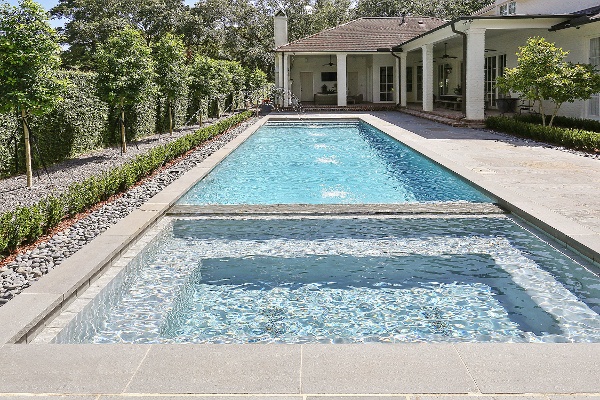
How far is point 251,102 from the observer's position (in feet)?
135

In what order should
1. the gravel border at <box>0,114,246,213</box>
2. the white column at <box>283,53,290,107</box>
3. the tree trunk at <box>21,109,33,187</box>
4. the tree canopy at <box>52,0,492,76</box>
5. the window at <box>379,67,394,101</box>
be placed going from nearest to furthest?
the gravel border at <box>0,114,246,213</box> → the tree trunk at <box>21,109,33,187</box> → the white column at <box>283,53,290,107</box> → the window at <box>379,67,394,101</box> → the tree canopy at <box>52,0,492,76</box>

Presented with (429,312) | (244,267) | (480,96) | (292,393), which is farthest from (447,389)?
(480,96)

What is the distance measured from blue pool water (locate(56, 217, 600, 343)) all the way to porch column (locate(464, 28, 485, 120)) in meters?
13.5

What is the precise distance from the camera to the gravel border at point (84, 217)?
5754 millimetres

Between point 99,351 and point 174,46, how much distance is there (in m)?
15.9

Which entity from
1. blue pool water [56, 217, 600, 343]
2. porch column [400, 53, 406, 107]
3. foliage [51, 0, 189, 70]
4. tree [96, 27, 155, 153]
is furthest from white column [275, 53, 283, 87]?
blue pool water [56, 217, 600, 343]

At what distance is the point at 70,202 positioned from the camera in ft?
26.5

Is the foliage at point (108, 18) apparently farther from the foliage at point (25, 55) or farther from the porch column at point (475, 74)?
the foliage at point (25, 55)

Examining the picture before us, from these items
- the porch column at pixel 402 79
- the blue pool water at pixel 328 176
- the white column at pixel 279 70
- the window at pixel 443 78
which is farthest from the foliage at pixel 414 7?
the blue pool water at pixel 328 176

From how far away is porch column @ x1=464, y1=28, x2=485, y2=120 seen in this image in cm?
1992

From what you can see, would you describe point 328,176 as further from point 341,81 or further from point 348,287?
point 341,81

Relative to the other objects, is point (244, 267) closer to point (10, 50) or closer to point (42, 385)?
point (42, 385)

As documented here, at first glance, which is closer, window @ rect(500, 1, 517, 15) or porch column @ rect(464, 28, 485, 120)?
porch column @ rect(464, 28, 485, 120)

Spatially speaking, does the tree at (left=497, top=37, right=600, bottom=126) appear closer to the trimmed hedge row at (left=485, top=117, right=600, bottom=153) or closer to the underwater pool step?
the trimmed hedge row at (left=485, top=117, right=600, bottom=153)
